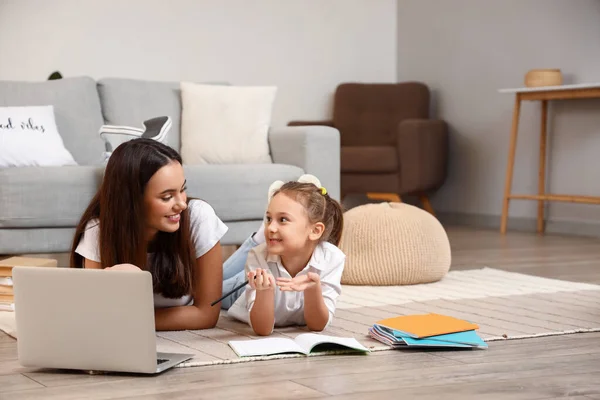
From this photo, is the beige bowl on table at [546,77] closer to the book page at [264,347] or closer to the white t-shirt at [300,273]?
the white t-shirt at [300,273]

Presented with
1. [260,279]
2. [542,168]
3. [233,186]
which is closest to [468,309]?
[260,279]

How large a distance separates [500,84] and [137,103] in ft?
8.22

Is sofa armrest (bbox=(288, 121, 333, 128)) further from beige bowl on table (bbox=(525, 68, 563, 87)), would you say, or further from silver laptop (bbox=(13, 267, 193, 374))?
silver laptop (bbox=(13, 267, 193, 374))

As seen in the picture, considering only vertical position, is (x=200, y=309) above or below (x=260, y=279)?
below

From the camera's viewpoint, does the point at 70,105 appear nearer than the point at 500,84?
Yes

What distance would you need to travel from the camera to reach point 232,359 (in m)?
1.98

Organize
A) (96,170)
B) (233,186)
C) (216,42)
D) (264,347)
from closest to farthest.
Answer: (264,347)
(96,170)
(233,186)
(216,42)

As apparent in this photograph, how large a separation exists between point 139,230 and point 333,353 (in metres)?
0.51

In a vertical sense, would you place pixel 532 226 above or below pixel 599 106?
below

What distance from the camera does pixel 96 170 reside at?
3350 mm

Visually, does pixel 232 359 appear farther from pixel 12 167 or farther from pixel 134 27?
pixel 134 27

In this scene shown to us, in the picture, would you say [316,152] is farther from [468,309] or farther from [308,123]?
[308,123]

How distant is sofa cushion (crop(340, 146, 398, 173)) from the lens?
570cm

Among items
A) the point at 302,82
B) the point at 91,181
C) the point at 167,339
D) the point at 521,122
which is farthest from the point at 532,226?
the point at 167,339
